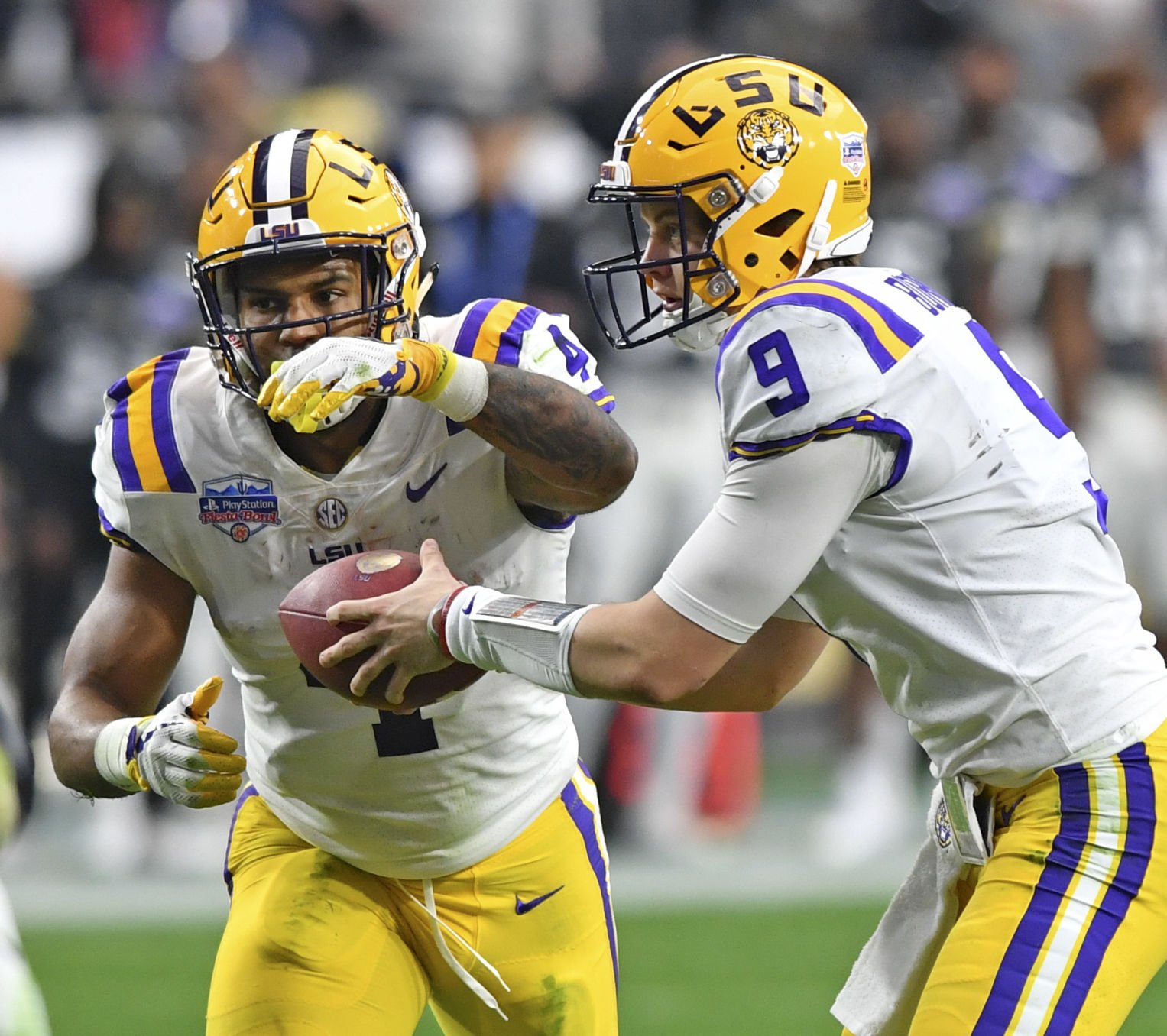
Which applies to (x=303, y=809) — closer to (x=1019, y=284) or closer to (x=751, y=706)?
(x=751, y=706)

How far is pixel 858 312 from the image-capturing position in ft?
7.82

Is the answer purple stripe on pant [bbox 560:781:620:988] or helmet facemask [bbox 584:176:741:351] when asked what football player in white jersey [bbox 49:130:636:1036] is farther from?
helmet facemask [bbox 584:176:741:351]

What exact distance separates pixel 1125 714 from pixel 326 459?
3.93ft

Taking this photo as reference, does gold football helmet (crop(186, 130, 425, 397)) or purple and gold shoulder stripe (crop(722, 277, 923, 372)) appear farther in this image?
gold football helmet (crop(186, 130, 425, 397))

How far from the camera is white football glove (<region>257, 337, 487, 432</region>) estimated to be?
247cm

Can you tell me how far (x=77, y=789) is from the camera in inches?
110

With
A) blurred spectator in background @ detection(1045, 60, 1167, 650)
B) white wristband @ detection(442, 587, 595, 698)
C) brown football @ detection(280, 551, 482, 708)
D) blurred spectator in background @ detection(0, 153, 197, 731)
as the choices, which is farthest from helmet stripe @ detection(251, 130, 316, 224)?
blurred spectator in background @ detection(1045, 60, 1167, 650)

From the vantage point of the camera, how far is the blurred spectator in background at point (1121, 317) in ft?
23.0

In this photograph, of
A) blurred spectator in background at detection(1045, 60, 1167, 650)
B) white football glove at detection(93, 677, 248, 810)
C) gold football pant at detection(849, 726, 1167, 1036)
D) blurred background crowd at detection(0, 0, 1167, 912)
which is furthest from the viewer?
blurred spectator in background at detection(1045, 60, 1167, 650)

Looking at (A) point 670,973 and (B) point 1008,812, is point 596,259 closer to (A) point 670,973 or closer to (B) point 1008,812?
(A) point 670,973

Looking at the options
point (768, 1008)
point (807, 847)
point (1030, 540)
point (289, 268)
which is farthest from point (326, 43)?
point (1030, 540)

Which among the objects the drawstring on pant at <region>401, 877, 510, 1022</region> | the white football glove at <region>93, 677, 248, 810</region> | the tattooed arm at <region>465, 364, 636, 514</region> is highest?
the tattooed arm at <region>465, 364, 636, 514</region>

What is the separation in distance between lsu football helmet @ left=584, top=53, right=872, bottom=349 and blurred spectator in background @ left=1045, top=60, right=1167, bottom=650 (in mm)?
4507

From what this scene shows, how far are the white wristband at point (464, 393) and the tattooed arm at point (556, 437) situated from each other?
1 cm
